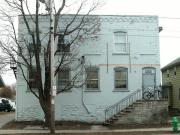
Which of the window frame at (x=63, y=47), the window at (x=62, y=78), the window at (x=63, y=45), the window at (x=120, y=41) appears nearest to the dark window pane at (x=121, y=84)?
the window at (x=120, y=41)

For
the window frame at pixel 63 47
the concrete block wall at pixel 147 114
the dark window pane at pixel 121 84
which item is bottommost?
the concrete block wall at pixel 147 114

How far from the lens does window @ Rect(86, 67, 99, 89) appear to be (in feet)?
107

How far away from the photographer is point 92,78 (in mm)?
32594

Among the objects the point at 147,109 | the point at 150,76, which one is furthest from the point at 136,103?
the point at 150,76

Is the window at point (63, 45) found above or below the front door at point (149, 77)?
above

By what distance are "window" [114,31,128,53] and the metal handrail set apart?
3.57m

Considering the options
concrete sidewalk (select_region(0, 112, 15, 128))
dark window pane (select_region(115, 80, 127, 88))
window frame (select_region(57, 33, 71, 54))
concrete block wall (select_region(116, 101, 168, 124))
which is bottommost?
concrete sidewalk (select_region(0, 112, 15, 128))

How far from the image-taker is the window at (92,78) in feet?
107

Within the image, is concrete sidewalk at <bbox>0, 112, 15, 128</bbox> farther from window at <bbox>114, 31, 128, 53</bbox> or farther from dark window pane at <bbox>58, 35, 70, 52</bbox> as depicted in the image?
window at <bbox>114, 31, 128, 53</bbox>

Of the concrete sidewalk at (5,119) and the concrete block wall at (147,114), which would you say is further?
the concrete sidewalk at (5,119)

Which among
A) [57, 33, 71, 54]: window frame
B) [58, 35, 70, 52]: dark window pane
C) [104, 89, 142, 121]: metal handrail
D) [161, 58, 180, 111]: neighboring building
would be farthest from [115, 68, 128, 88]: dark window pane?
[161, 58, 180, 111]: neighboring building

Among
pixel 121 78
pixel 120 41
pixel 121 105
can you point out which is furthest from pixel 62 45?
pixel 121 105

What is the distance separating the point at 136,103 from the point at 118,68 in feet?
12.4

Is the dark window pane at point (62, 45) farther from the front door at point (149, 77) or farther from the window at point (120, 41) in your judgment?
the front door at point (149, 77)
